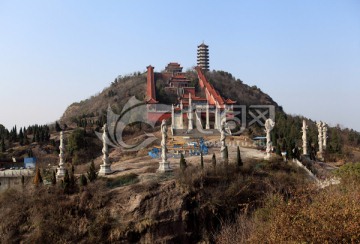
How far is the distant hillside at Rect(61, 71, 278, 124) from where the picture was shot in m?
57.6

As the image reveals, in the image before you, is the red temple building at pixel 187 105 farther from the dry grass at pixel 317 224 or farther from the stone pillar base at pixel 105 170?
the dry grass at pixel 317 224

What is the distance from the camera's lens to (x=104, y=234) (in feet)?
60.4

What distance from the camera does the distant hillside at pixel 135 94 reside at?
57566 millimetres

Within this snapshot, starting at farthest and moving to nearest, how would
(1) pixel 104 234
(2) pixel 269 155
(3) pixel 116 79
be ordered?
(3) pixel 116 79, (2) pixel 269 155, (1) pixel 104 234

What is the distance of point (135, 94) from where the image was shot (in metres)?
58.2

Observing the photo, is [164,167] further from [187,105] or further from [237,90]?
[237,90]

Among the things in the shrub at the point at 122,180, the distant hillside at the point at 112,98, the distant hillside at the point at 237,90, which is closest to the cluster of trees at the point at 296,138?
the shrub at the point at 122,180

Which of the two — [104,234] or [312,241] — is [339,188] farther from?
[104,234]

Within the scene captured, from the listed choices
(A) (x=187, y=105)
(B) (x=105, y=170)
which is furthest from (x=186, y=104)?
(B) (x=105, y=170)

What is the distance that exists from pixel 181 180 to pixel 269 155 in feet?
24.2

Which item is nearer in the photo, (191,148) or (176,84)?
(191,148)

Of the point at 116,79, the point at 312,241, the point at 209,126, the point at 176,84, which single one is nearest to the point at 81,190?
the point at 312,241

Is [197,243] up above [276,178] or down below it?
below

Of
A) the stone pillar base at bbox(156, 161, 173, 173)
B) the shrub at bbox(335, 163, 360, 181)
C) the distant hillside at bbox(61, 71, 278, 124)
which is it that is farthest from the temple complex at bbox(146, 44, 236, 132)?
the shrub at bbox(335, 163, 360, 181)
